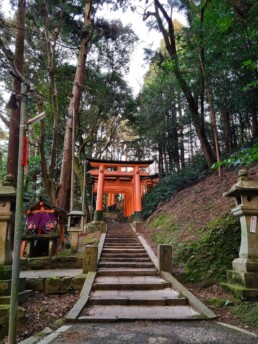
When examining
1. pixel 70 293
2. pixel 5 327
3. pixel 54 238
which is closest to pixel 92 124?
pixel 54 238

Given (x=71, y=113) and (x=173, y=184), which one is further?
(x=173, y=184)

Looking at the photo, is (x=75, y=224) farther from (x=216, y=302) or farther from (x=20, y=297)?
(x=216, y=302)

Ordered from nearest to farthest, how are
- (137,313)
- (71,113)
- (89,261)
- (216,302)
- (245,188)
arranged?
1. (137,313)
2. (216,302)
3. (245,188)
4. (89,261)
5. (71,113)

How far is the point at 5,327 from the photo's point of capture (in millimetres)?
4609

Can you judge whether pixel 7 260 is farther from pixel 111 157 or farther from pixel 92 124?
pixel 111 157

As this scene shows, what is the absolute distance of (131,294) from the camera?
19.5 feet

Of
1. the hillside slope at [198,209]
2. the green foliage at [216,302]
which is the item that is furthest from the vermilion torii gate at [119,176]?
the green foliage at [216,302]

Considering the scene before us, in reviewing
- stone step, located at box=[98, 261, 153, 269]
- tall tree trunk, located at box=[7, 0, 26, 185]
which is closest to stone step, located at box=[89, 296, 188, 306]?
stone step, located at box=[98, 261, 153, 269]

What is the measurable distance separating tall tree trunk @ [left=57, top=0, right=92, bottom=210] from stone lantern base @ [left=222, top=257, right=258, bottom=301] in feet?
21.4

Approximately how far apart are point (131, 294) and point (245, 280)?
235 centimetres

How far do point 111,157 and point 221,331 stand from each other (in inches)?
1097

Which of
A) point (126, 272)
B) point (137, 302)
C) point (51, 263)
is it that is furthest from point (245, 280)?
point (51, 263)

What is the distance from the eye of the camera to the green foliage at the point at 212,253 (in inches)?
264

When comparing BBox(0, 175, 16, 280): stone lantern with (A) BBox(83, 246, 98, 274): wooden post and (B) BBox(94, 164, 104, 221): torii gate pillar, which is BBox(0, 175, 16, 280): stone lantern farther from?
(B) BBox(94, 164, 104, 221): torii gate pillar
